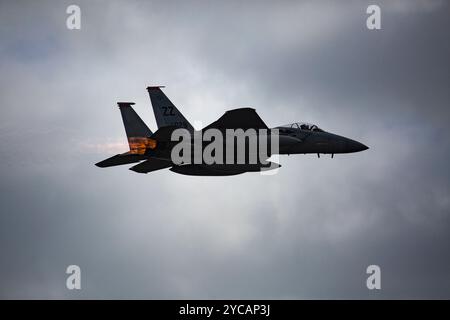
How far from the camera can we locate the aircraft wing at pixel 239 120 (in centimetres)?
4378

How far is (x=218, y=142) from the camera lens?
4600 centimetres

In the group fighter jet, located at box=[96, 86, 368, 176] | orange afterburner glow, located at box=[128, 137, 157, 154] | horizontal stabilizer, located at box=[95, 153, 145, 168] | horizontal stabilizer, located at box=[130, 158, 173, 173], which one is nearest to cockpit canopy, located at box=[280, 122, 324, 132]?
fighter jet, located at box=[96, 86, 368, 176]

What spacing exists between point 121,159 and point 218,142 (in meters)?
6.02

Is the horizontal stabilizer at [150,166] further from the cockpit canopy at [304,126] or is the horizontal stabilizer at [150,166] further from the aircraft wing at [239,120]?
the cockpit canopy at [304,126]

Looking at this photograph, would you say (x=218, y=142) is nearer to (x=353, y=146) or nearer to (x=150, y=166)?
(x=150, y=166)

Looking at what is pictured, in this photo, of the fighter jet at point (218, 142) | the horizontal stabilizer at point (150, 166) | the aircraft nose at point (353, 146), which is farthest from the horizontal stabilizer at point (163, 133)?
the aircraft nose at point (353, 146)

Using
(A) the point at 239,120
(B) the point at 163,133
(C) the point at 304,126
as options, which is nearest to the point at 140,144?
(B) the point at 163,133

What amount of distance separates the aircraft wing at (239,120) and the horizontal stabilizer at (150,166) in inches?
214

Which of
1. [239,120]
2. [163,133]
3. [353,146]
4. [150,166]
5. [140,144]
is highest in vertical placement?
[239,120]

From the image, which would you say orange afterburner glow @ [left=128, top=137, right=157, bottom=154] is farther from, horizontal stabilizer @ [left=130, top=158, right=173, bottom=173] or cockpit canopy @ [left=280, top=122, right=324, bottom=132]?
cockpit canopy @ [left=280, top=122, right=324, bottom=132]
